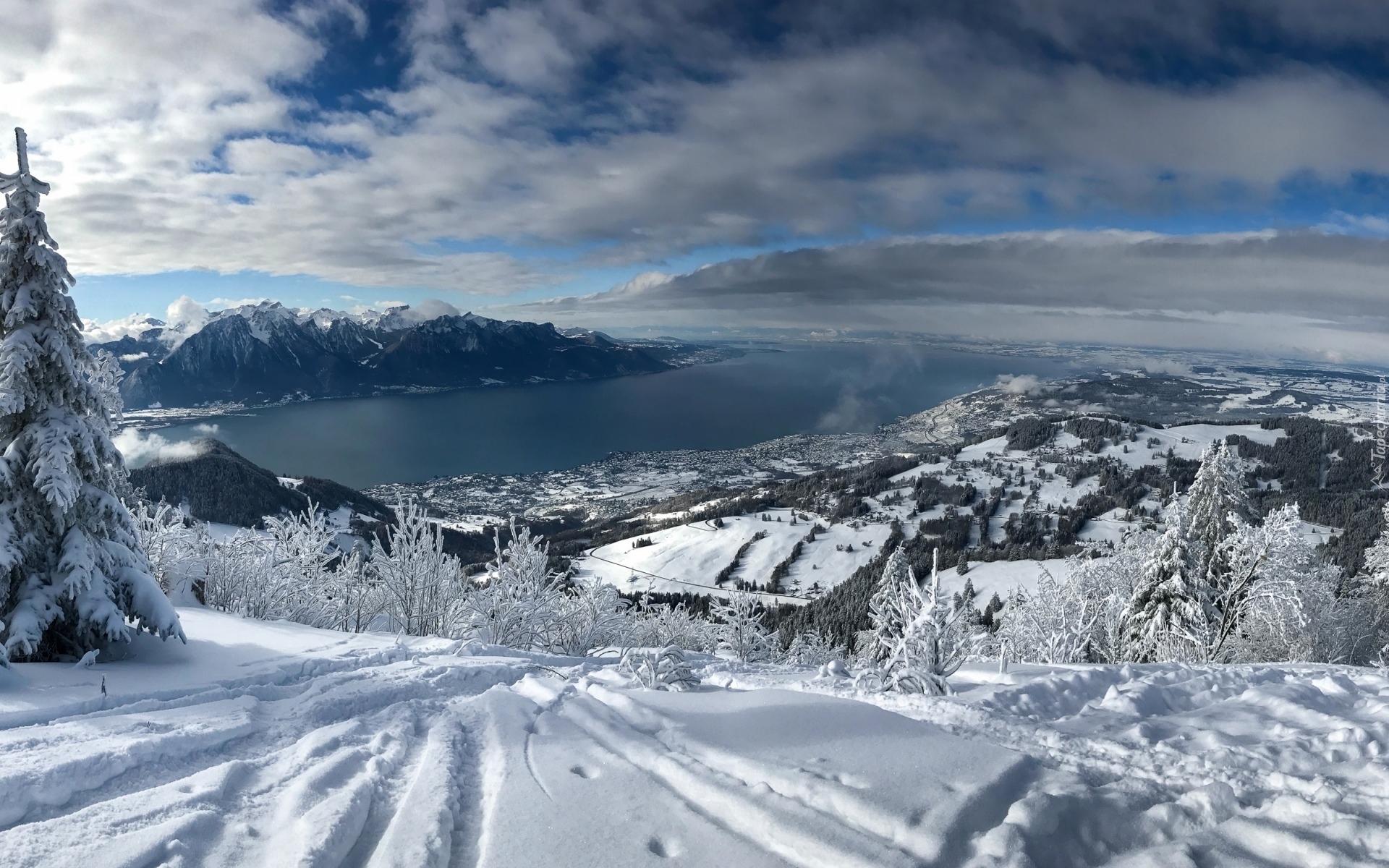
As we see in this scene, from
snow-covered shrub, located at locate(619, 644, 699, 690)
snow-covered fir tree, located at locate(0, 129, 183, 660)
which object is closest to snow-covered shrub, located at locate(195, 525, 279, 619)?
snow-covered fir tree, located at locate(0, 129, 183, 660)

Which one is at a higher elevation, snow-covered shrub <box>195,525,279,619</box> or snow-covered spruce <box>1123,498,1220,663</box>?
snow-covered shrub <box>195,525,279,619</box>

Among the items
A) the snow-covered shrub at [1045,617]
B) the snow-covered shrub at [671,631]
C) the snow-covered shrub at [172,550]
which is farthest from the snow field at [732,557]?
the snow-covered shrub at [172,550]

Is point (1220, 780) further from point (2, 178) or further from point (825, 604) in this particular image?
point (825, 604)

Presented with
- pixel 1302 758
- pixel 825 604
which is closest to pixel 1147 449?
pixel 825 604

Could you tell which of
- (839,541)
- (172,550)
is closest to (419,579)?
(172,550)

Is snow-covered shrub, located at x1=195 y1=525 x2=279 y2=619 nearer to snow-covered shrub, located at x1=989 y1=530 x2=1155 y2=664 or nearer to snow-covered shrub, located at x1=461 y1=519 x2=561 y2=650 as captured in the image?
snow-covered shrub, located at x1=461 y1=519 x2=561 y2=650

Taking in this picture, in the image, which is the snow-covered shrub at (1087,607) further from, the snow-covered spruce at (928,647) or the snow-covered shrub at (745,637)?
the snow-covered spruce at (928,647)

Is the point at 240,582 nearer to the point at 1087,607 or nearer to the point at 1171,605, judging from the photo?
the point at 1171,605
